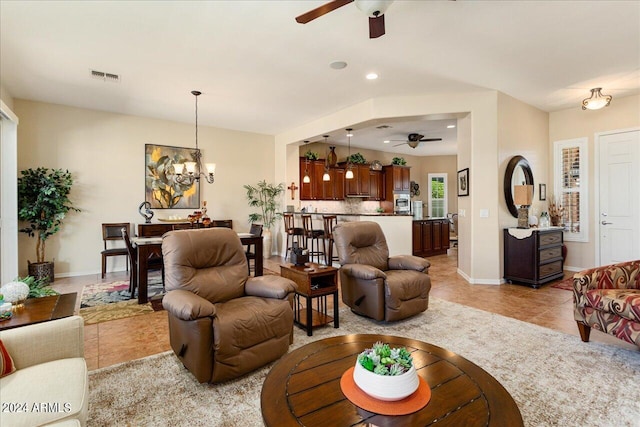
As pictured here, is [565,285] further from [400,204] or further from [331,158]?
[331,158]

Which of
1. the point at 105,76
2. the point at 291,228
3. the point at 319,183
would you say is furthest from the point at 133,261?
the point at 319,183

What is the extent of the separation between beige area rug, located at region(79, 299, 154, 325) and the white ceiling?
2.99 m

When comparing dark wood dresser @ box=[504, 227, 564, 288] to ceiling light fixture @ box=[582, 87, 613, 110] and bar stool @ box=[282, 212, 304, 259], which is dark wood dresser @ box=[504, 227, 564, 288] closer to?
ceiling light fixture @ box=[582, 87, 613, 110]

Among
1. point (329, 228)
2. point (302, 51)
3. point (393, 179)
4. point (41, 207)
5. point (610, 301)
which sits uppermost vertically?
point (302, 51)

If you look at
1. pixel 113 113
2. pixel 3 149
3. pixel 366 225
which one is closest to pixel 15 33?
pixel 3 149

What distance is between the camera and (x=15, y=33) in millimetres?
3236

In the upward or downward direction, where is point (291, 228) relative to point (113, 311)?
upward

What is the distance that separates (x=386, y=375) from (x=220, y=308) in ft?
4.98

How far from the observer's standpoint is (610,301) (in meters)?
2.57

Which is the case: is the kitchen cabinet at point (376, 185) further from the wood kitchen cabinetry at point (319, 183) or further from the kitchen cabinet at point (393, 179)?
the wood kitchen cabinetry at point (319, 183)

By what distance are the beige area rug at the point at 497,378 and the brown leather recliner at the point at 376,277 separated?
0.24 meters

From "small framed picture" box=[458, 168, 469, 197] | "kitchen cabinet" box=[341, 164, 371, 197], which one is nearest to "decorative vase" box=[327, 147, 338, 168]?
"kitchen cabinet" box=[341, 164, 371, 197]

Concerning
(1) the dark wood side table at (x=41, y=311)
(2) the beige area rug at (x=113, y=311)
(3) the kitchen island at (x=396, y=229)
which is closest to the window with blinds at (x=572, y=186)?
(3) the kitchen island at (x=396, y=229)

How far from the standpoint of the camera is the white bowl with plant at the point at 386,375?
131 centimetres
